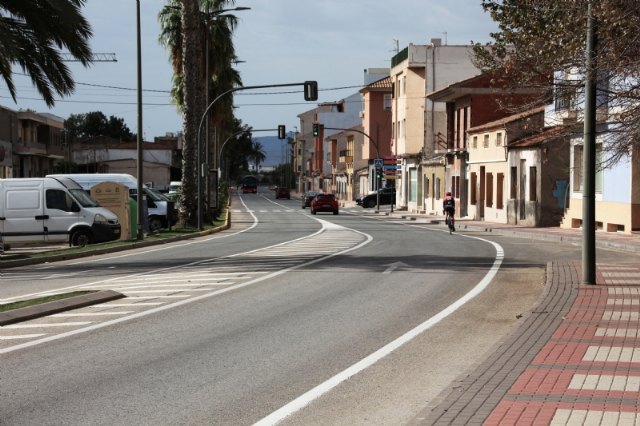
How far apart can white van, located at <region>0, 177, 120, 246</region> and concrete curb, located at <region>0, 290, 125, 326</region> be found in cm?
1456

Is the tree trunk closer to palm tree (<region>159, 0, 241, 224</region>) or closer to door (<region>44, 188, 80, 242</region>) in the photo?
palm tree (<region>159, 0, 241, 224</region>)

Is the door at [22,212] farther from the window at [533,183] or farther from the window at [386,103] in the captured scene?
the window at [386,103]

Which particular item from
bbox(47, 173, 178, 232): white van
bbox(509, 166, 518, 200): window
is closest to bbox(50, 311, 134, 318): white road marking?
bbox(47, 173, 178, 232): white van

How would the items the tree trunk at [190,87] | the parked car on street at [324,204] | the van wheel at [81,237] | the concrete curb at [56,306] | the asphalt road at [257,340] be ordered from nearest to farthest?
the asphalt road at [257,340] < the concrete curb at [56,306] < the van wheel at [81,237] < the tree trunk at [190,87] < the parked car on street at [324,204]

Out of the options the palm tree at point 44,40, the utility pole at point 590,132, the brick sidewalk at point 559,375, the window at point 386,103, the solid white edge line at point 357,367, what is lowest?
the solid white edge line at point 357,367

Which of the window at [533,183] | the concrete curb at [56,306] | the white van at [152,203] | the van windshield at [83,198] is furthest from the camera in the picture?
the window at [533,183]

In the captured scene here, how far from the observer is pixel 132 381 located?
8.45m

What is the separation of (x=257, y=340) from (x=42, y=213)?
19859 millimetres

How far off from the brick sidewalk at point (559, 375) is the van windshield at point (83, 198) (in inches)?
758

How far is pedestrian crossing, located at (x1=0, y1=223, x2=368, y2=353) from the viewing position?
1177 centimetres

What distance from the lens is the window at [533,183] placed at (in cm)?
4210

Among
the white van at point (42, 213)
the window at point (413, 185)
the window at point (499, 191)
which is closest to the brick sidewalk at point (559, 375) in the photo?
the white van at point (42, 213)

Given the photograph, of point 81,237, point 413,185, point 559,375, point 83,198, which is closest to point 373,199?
point 413,185

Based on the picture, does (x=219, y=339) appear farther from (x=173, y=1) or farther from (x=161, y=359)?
(x=173, y=1)
